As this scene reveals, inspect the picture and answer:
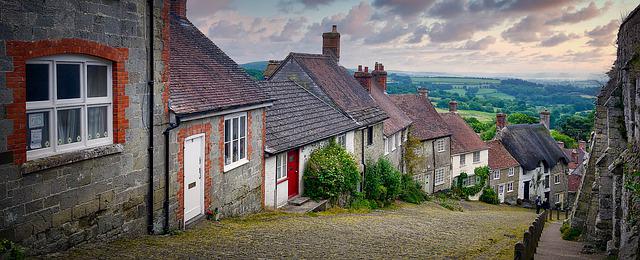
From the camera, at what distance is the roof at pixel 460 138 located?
151 ft

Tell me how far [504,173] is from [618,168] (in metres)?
39.6

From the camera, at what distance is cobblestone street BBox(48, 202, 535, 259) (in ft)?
35.2

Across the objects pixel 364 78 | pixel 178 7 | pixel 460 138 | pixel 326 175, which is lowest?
pixel 460 138

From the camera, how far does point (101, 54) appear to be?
33.4ft

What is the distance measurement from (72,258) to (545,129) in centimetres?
5683

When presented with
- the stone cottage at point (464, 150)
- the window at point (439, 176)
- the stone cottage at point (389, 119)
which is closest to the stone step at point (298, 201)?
the stone cottage at point (389, 119)

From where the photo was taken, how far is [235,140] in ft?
53.7

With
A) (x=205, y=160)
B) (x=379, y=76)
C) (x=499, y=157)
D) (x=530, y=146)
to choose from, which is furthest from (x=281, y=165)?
(x=530, y=146)

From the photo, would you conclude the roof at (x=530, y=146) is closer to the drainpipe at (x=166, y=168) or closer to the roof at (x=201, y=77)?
the roof at (x=201, y=77)

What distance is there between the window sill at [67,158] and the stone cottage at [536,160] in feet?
155

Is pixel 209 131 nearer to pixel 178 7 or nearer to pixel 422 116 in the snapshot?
pixel 178 7

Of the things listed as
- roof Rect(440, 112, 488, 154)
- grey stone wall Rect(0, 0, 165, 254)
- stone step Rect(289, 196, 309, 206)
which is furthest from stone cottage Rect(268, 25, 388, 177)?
grey stone wall Rect(0, 0, 165, 254)

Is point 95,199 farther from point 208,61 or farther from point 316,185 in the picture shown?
point 316,185

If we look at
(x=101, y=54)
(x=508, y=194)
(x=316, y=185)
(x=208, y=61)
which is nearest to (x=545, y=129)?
(x=508, y=194)
